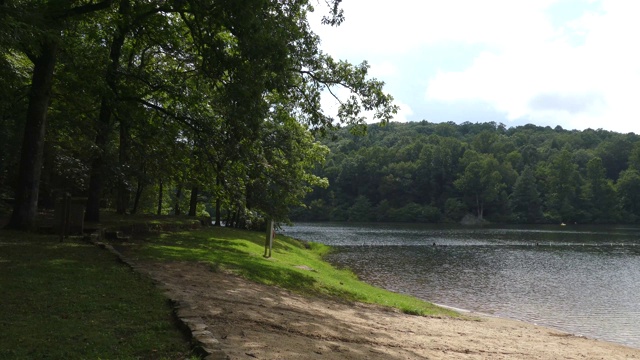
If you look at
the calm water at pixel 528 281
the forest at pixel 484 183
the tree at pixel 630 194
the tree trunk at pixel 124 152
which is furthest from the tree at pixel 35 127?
the tree at pixel 630 194

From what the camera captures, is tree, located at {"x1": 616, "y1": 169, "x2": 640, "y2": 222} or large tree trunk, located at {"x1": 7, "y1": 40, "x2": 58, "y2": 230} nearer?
large tree trunk, located at {"x1": 7, "y1": 40, "x2": 58, "y2": 230}

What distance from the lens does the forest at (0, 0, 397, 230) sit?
15.2 metres

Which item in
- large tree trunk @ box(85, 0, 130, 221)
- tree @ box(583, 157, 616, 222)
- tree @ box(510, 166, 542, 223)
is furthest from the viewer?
tree @ box(510, 166, 542, 223)

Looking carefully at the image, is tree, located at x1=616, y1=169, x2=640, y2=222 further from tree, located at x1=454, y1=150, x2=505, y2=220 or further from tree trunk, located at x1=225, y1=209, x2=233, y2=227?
A: tree trunk, located at x1=225, y1=209, x2=233, y2=227

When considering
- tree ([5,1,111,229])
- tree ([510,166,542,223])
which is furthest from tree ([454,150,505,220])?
tree ([5,1,111,229])

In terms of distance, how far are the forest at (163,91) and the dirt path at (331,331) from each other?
571 centimetres

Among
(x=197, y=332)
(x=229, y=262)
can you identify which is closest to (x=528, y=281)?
(x=229, y=262)

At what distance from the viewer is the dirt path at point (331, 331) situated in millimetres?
7715

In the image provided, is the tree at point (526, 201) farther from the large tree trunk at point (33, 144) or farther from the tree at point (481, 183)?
the large tree trunk at point (33, 144)

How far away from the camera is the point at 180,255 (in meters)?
16.2

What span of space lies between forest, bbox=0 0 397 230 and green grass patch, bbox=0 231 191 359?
640 centimetres

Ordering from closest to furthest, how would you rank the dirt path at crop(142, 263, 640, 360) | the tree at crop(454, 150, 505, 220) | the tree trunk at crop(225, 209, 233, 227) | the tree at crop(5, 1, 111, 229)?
1. the dirt path at crop(142, 263, 640, 360)
2. the tree at crop(5, 1, 111, 229)
3. the tree trunk at crop(225, 209, 233, 227)
4. the tree at crop(454, 150, 505, 220)

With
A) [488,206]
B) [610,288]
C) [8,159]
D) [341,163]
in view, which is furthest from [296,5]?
[341,163]

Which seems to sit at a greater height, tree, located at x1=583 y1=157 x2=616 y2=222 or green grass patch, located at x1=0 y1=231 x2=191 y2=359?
tree, located at x1=583 y1=157 x2=616 y2=222
